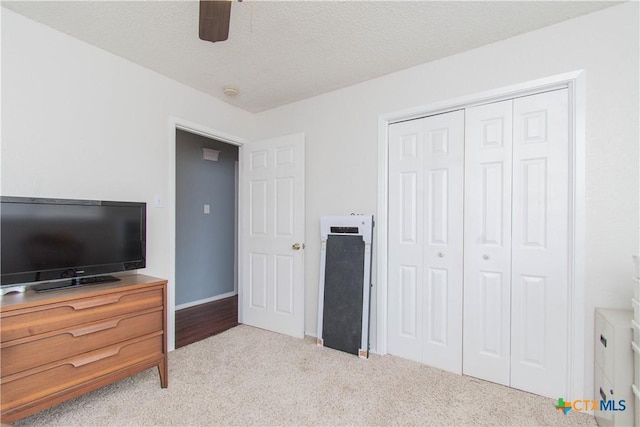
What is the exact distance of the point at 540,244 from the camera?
81.3 inches

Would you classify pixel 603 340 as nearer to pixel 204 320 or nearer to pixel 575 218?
pixel 575 218

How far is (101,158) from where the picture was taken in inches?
91.3

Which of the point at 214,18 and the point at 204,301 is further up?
the point at 214,18

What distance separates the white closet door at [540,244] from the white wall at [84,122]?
9.38 feet

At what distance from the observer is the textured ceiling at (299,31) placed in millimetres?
1839

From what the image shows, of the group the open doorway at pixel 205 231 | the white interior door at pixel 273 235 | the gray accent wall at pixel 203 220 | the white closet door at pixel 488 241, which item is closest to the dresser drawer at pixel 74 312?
the white interior door at pixel 273 235

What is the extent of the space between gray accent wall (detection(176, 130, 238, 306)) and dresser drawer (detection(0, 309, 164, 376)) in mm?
2041

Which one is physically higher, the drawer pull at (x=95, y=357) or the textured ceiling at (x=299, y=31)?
the textured ceiling at (x=299, y=31)

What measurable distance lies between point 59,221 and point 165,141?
1.12 meters

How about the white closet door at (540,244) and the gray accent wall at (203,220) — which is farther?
the gray accent wall at (203,220)

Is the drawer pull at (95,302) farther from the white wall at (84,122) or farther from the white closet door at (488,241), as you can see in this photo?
the white closet door at (488,241)

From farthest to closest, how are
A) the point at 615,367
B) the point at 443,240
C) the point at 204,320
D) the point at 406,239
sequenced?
the point at 204,320
the point at 406,239
the point at 443,240
the point at 615,367

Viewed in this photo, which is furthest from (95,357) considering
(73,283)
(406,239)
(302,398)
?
(406,239)

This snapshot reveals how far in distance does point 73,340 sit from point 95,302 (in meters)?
0.22
